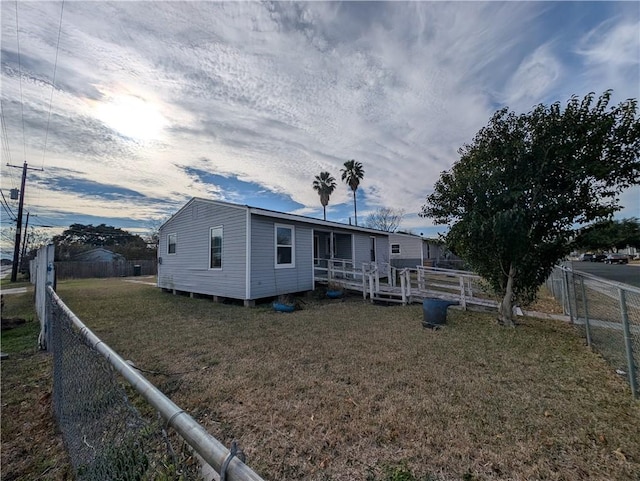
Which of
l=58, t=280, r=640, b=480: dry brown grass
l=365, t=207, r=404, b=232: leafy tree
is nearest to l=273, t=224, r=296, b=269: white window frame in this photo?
l=58, t=280, r=640, b=480: dry brown grass

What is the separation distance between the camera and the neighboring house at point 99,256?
34.2 meters

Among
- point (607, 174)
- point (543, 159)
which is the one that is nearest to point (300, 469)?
point (543, 159)

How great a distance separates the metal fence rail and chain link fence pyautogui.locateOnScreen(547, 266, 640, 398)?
4.18m

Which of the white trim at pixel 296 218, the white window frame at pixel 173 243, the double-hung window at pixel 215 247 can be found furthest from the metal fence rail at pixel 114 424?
the white window frame at pixel 173 243

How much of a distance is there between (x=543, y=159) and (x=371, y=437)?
5.95 m

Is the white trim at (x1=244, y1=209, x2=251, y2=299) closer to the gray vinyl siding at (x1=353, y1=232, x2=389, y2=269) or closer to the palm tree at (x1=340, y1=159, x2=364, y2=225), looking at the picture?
the gray vinyl siding at (x1=353, y1=232, x2=389, y2=269)

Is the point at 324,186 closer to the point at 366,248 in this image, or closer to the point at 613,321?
the point at 366,248

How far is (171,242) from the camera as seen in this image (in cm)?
1290

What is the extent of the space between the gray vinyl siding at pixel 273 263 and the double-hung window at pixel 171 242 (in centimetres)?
527

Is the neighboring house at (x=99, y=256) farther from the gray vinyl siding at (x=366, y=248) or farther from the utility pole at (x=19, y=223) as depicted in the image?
the gray vinyl siding at (x=366, y=248)

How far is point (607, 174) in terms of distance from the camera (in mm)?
5176

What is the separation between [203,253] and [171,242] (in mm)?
3052

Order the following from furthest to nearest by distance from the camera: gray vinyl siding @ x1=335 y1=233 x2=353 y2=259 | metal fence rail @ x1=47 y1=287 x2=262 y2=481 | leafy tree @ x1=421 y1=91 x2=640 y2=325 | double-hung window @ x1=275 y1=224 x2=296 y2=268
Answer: gray vinyl siding @ x1=335 y1=233 x2=353 y2=259 → double-hung window @ x1=275 y1=224 x2=296 y2=268 → leafy tree @ x1=421 y1=91 x2=640 y2=325 → metal fence rail @ x1=47 y1=287 x2=262 y2=481

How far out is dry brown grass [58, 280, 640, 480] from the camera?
7.23 feet
